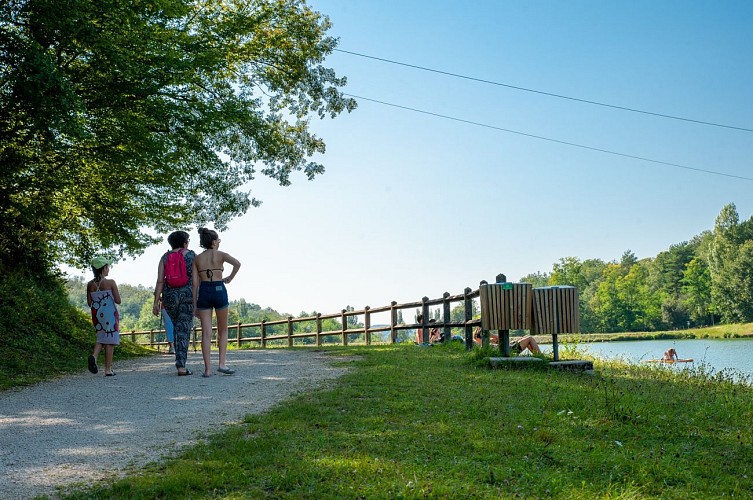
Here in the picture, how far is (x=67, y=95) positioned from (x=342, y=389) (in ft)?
24.4

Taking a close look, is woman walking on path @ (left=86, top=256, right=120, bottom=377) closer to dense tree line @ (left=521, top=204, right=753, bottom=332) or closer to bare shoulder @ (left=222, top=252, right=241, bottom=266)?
bare shoulder @ (left=222, top=252, right=241, bottom=266)

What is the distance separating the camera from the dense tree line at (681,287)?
280 ft

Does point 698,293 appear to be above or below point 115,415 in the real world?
above

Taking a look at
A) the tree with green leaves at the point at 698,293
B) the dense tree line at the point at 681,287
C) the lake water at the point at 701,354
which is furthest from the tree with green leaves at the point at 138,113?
the tree with green leaves at the point at 698,293

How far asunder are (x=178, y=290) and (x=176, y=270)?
30 cm

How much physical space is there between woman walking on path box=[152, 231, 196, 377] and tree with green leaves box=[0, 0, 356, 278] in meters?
3.65

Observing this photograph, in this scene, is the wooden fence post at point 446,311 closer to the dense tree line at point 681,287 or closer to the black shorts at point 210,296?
the black shorts at point 210,296

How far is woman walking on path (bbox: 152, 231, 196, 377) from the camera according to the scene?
9.47 m

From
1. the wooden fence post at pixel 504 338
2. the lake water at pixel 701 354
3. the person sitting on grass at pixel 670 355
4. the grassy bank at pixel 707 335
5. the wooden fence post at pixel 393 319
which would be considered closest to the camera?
the wooden fence post at pixel 504 338

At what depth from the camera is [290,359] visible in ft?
41.5

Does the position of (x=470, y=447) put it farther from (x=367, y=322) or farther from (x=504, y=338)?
(x=367, y=322)

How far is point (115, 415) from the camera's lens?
22.0 ft

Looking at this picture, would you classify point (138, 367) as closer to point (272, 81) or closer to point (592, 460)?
point (592, 460)

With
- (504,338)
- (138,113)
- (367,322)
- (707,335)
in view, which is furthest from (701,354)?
(707,335)
